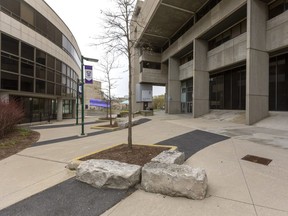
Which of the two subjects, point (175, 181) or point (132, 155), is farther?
point (132, 155)

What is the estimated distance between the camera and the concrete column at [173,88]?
104 feet

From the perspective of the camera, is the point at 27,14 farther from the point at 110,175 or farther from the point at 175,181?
the point at 175,181

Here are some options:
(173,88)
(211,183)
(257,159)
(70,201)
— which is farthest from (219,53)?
(70,201)

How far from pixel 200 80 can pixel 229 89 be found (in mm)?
3604

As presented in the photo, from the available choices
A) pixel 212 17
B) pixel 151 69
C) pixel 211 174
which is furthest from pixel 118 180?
pixel 151 69

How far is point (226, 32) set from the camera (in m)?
21.0

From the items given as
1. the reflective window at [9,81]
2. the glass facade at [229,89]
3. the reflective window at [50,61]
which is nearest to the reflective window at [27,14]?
the reflective window at [50,61]

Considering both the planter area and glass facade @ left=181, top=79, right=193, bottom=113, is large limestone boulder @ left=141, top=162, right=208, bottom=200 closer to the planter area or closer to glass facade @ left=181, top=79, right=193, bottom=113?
the planter area

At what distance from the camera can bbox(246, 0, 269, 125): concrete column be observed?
14.5 metres

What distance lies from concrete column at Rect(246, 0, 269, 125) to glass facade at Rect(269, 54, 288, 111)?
153 cm

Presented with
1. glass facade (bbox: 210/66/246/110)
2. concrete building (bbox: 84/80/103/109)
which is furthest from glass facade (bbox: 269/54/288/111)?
concrete building (bbox: 84/80/103/109)

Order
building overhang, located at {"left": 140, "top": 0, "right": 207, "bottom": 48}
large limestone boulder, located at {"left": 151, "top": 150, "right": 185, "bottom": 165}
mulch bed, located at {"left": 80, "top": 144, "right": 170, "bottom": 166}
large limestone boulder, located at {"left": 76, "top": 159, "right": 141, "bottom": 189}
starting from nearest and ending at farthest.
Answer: large limestone boulder, located at {"left": 76, "top": 159, "right": 141, "bottom": 189} < large limestone boulder, located at {"left": 151, "top": 150, "right": 185, "bottom": 165} < mulch bed, located at {"left": 80, "top": 144, "right": 170, "bottom": 166} < building overhang, located at {"left": 140, "top": 0, "right": 207, "bottom": 48}

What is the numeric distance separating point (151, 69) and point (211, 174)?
33089 mm

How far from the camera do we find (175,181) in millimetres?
3418
